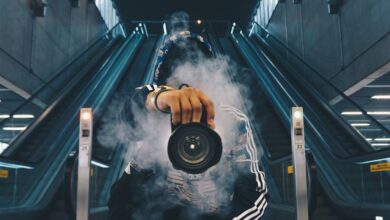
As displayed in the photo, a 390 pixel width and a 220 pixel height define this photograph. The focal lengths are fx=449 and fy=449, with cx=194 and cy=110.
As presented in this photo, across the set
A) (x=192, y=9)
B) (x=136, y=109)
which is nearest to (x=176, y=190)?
(x=136, y=109)

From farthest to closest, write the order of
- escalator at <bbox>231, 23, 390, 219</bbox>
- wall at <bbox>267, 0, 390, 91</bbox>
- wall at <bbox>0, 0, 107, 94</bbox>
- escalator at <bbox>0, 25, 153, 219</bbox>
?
1. wall at <bbox>0, 0, 107, 94</bbox>
2. wall at <bbox>267, 0, 390, 91</bbox>
3. escalator at <bbox>0, 25, 153, 219</bbox>
4. escalator at <bbox>231, 23, 390, 219</bbox>

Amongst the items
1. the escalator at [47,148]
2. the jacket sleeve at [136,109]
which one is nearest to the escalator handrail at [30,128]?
the escalator at [47,148]

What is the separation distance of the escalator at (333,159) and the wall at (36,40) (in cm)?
443

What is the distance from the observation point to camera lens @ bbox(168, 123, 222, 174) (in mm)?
779

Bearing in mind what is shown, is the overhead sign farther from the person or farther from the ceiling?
the ceiling

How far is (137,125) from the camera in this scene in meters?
0.91

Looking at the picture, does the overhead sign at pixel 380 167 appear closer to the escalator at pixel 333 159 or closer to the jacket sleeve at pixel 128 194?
the escalator at pixel 333 159

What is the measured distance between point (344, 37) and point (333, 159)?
13.3 feet

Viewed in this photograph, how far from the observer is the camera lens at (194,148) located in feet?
2.56

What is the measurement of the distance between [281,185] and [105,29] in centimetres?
1224

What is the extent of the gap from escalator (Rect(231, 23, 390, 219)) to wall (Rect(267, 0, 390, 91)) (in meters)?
0.79

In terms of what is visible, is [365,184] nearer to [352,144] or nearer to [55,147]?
[352,144]

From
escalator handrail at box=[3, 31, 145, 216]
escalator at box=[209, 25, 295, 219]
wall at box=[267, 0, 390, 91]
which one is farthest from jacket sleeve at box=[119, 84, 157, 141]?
wall at box=[267, 0, 390, 91]

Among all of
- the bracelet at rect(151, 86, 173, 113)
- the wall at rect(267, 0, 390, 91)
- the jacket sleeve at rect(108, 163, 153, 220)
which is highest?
the wall at rect(267, 0, 390, 91)
